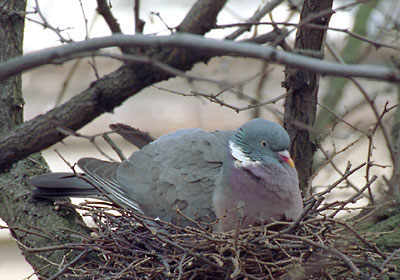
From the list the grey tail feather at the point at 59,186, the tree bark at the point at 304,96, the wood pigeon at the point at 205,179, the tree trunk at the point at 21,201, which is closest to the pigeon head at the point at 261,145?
the wood pigeon at the point at 205,179

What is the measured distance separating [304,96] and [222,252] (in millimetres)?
1167

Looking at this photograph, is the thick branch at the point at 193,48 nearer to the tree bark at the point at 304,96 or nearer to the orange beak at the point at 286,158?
the tree bark at the point at 304,96

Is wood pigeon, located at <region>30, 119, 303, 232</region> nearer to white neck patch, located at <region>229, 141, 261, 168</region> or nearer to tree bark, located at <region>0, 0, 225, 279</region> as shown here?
white neck patch, located at <region>229, 141, 261, 168</region>

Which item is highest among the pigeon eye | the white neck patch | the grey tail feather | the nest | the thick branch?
the thick branch

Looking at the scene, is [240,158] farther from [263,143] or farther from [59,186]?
[59,186]

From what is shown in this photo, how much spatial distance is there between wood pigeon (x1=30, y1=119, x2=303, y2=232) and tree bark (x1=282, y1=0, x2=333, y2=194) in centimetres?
21

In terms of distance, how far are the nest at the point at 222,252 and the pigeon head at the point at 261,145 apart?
39cm

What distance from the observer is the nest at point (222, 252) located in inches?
114

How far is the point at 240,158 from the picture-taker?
352 cm

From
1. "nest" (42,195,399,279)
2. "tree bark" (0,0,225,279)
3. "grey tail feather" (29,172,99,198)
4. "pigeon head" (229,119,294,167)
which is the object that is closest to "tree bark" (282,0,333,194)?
"pigeon head" (229,119,294,167)

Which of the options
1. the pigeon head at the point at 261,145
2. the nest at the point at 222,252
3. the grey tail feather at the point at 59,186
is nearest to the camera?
the nest at the point at 222,252

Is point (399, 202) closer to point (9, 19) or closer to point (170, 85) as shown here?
point (9, 19)

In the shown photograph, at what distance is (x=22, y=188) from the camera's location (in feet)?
12.1

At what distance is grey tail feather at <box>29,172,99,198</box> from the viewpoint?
358 cm
